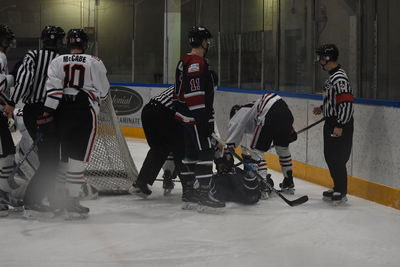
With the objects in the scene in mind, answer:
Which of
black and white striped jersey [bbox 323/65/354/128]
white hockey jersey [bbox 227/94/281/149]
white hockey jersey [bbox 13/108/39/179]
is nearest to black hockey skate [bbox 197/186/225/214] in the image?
white hockey jersey [bbox 227/94/281/149]

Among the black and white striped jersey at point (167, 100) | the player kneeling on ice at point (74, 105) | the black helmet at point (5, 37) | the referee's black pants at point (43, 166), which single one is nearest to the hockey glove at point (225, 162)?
the black and white striped jersey at point (167, 100)

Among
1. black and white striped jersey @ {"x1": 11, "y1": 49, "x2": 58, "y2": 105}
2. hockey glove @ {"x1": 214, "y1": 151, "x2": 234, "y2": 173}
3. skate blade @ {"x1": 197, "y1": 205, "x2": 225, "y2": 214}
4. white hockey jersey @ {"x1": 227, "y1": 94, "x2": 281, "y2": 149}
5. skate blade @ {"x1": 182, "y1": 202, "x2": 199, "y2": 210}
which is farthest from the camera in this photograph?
white hockey jersey @ {"x1": 227, "y1": 94, "x2": 281, "y2": 149}

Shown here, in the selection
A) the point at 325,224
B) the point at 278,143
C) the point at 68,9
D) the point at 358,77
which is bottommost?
the point at 325,224

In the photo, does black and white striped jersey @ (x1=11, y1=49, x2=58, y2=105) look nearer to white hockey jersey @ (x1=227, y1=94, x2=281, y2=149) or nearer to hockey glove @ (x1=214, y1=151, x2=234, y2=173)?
hockey glove @ (x1=214, y1=151, x2=234, y2=173)

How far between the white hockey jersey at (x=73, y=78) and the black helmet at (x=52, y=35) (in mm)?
164

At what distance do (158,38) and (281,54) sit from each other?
163 inches

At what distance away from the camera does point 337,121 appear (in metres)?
4.79

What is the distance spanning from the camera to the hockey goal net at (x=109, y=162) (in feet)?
17.0

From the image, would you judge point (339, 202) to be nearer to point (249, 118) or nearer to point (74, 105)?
point (249, 118)

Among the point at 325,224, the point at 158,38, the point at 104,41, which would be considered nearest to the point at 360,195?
the point at 325,224

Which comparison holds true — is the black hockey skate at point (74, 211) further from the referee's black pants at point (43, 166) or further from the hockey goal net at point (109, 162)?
the hockey goal net at point (109, 162)

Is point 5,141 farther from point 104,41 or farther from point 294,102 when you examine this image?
point 104,41

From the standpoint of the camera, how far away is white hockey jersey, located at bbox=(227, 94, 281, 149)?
497cm

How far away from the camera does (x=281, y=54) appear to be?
7660mm
